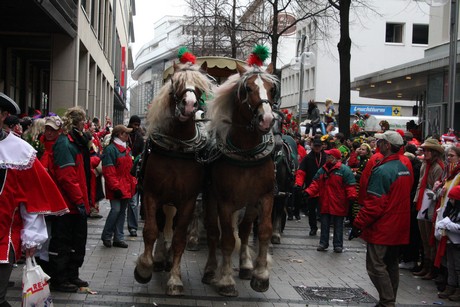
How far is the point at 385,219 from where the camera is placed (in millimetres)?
7266

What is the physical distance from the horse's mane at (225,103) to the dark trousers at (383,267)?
7.02 feet

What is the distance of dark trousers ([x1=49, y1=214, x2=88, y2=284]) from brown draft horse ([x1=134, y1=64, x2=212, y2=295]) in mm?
767

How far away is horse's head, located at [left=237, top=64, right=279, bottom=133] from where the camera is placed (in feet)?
23.4

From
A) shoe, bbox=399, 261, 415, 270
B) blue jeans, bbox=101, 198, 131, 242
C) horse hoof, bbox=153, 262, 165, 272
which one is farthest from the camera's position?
blue jeans, bbox=101, 198, 131, 242

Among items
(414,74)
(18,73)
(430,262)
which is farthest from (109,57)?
(430,262)

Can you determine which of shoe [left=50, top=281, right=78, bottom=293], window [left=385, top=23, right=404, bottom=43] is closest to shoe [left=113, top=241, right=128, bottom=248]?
shoe [left=50, top=281, right=78, bottom=293]

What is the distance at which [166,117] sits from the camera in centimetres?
788

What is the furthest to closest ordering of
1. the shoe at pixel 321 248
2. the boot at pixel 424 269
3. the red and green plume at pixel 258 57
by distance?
the shoe at pixel 321 248
the boot at pixel 424 269
the red and green plume at pixel 258 57

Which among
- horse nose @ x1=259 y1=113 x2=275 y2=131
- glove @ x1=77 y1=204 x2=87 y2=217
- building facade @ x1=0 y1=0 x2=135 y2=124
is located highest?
building facade @ x1=0 y1=0 x2=135 y2=124

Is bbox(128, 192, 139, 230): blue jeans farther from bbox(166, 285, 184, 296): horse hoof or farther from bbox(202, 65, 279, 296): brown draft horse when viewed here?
bbox(166, 285, 184, 296): horse hoof

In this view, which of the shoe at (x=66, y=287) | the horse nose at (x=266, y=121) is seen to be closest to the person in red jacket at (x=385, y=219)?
the horse nose at (x=266, y=121)

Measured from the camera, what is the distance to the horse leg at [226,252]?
787 centimetres

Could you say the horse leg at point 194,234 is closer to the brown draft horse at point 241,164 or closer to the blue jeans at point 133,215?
the blue jeans at point 133,215

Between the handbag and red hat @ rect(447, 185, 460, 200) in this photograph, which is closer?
red hat @ rect(447, 185, 460, 200)
